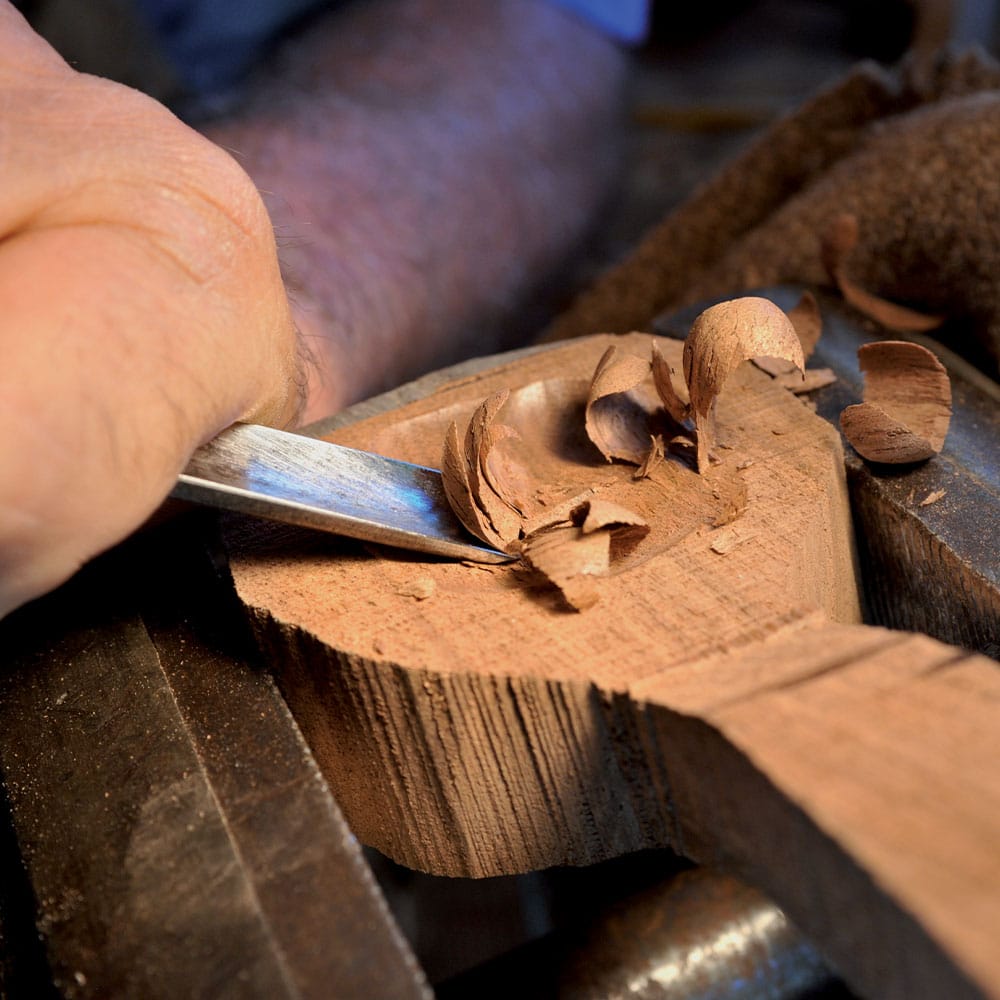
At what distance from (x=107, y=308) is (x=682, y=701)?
0.42 meters

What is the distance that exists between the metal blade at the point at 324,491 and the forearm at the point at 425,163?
0.66 metres

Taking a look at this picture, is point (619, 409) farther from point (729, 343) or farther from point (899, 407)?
point (899, 407)

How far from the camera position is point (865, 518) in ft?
2.95

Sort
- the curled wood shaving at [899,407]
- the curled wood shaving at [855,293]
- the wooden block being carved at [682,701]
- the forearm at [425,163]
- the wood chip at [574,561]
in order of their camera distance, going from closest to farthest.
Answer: the wooden block being carved at [682,701]
the wood chip at [574,561]
the curled wood shaving at [899,407]
the curled wood shaving at [855,293]
the forearm at [425,163]

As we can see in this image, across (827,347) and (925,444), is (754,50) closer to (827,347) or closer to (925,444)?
(827,347)

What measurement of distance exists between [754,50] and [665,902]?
2.76 metres

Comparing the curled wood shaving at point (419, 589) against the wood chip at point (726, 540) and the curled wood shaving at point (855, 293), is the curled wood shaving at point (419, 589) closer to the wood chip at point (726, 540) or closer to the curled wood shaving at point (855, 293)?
the wood chip at point (726, 540)

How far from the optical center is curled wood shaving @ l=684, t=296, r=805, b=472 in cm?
82

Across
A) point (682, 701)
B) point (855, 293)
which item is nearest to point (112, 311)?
point (682, 701)

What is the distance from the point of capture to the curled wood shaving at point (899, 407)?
88cm

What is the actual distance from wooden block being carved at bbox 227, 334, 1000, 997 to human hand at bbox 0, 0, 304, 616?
15 centimetres

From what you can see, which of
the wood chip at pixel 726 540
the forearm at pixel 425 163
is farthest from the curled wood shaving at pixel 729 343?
the forearm at pixel 425 163

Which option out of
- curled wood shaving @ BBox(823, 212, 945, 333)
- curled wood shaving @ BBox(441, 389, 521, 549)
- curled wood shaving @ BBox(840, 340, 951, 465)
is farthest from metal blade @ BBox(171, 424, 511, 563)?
curled wood shaving @ BBox(823, 212, 945, 333)

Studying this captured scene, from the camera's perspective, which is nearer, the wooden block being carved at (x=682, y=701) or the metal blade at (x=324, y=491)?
the wooden block being carved at (x=682, y=701)
